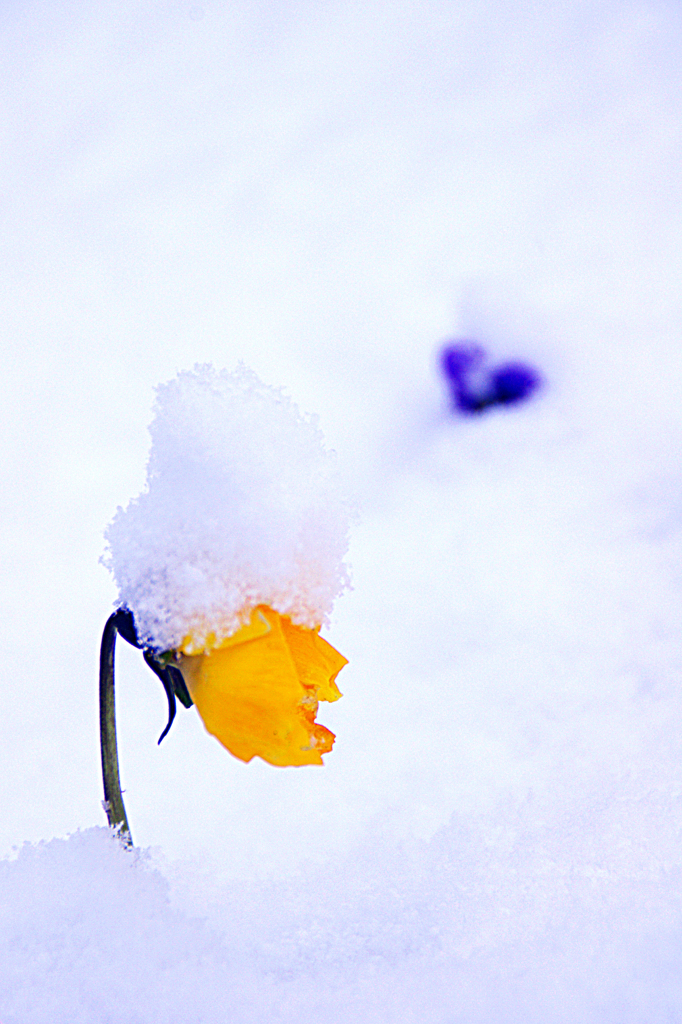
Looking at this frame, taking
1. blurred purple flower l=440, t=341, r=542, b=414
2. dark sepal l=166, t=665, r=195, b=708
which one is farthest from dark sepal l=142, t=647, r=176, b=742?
blurred purple flower l=440, t=341, r=542, b=414

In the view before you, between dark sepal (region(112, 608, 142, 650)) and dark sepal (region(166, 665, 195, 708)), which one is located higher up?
dark sepal (region(112, 608, 142, 650))

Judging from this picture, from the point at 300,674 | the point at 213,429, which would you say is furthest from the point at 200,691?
the point at 213,429

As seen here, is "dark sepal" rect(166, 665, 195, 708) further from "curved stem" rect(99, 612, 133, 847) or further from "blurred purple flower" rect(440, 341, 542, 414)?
"blurred purple flower" rect(440, 341, 542, 414)

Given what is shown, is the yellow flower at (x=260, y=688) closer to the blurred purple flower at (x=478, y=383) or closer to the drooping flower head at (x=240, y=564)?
the drooping flower head at (x=240, y=564)

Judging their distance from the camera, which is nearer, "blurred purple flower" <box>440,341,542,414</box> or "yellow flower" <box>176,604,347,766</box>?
"yellow flower" <box>176,604,347,766</box>

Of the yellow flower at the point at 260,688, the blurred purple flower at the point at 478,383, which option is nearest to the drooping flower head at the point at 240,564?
the yellow flower at the point at 260,688

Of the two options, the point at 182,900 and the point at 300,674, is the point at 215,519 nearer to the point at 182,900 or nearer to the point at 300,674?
the point at 300,674
